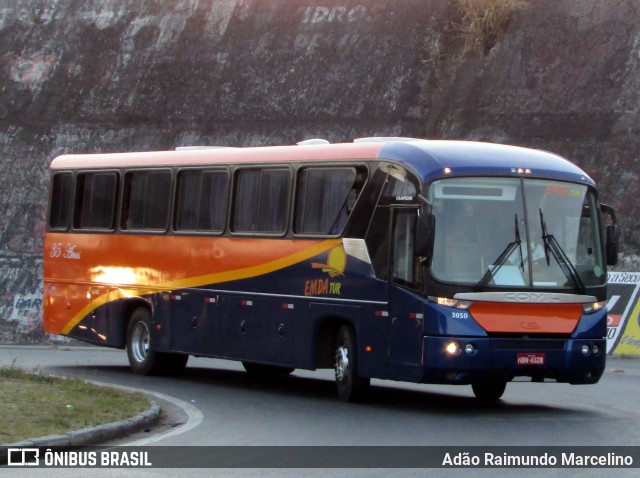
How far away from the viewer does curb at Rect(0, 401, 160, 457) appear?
11711 millimetres

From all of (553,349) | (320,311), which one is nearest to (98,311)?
(320,311)

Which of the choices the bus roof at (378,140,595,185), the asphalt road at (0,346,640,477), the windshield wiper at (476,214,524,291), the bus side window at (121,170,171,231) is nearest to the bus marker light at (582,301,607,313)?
the windshield wiper at (476,214,524,291)

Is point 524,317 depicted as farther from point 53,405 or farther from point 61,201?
point 61,201

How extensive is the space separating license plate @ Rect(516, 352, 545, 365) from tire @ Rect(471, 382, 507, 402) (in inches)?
87.2

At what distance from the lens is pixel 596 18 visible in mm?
36531

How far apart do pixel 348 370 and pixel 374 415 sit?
1548 mm

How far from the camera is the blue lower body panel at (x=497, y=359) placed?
50.8 ft

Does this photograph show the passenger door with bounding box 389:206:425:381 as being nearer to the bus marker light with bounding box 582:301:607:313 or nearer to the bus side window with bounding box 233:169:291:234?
the bus marker light with bounding box 582:301:607:313

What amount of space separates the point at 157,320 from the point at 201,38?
957 inches

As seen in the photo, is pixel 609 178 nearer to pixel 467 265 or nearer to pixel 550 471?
pixel 467 265

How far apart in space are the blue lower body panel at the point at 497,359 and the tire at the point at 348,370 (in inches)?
57.4

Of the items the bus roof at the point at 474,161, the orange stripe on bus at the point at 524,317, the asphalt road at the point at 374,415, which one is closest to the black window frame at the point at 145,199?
the asphalt road at the point at 374,415

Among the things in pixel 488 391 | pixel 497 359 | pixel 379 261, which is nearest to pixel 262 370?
pixel 488 391

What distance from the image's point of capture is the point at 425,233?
15398 millimetres
